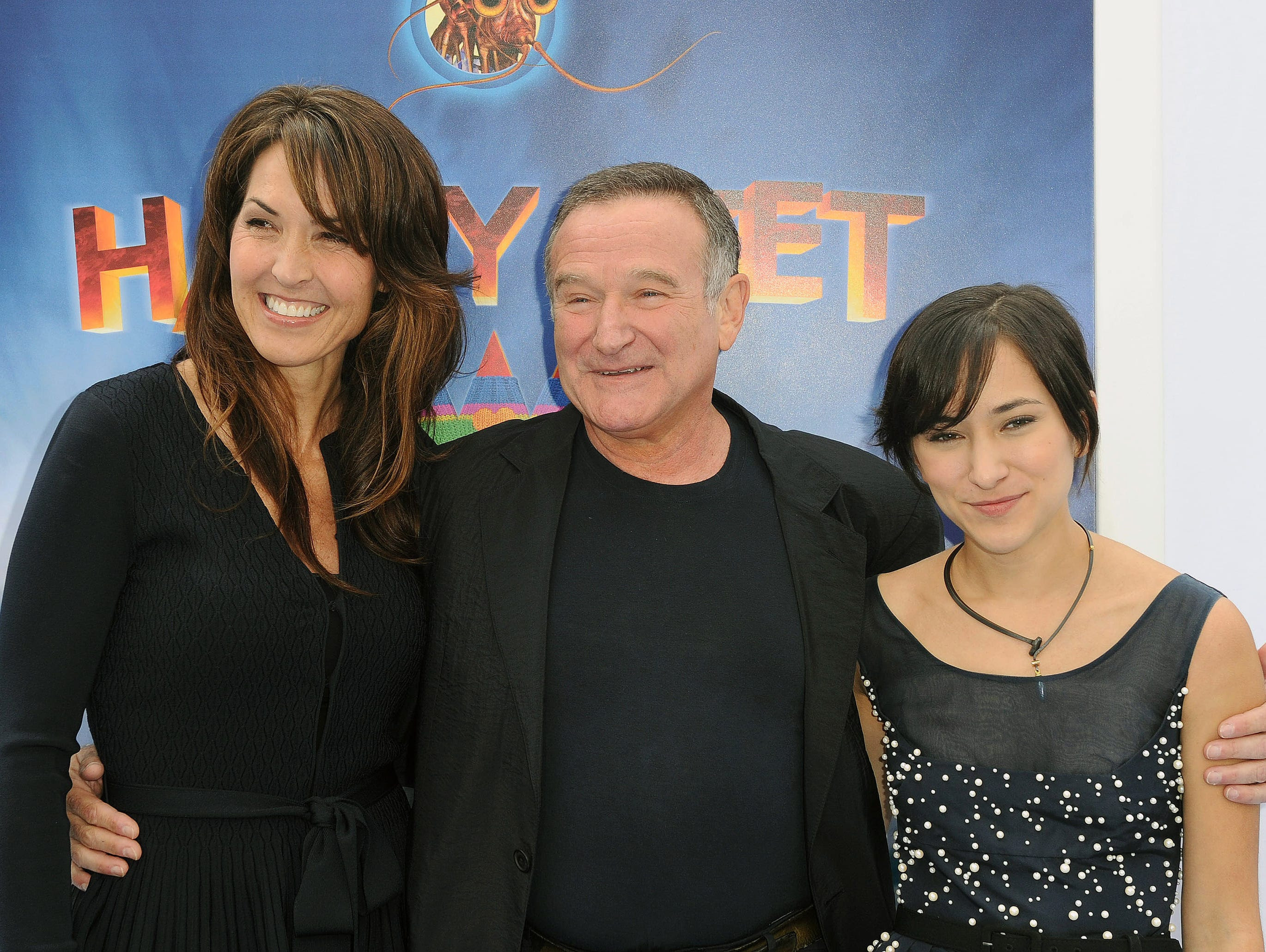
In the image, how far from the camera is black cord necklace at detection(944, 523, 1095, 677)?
61.8 inches

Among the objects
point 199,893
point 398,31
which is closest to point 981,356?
point 199,893

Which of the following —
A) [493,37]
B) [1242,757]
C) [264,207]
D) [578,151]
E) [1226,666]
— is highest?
[493,37]

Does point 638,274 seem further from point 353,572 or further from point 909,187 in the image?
point 909,187

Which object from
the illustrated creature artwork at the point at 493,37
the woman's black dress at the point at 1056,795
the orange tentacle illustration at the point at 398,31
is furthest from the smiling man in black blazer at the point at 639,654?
the orange tentacle illustration at the point at 398,31

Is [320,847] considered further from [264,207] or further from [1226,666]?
[1226,666]

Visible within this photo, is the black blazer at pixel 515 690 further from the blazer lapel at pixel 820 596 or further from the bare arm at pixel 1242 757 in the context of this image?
the bare arm at pixel 1242 757

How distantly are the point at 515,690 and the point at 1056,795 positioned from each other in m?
0.86

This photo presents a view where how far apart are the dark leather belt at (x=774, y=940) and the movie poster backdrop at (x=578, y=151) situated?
1.19m

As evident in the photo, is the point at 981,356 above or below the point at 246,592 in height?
above

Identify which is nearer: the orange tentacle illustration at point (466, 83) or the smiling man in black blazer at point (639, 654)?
the smiling man in black blazer at point (639, 654)

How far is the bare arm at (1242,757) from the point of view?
4.61 feet

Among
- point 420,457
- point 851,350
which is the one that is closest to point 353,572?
point 420,457

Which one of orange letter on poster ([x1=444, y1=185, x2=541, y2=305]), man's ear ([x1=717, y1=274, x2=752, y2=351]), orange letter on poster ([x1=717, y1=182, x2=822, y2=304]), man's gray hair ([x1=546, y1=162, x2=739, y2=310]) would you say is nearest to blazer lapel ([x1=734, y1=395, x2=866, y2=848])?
man's ear ([x1=717, y1=274, x2=752, y2=351])

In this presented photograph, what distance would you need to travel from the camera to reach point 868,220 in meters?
2.50
